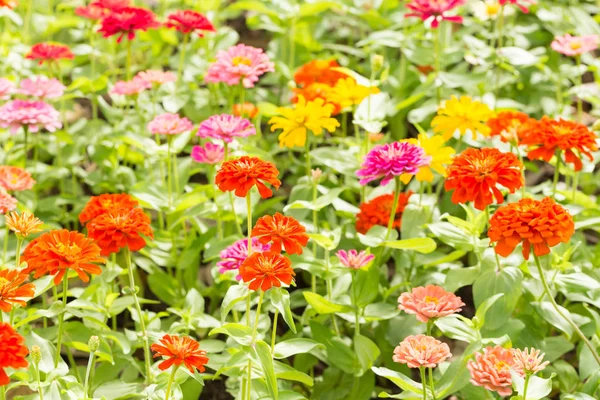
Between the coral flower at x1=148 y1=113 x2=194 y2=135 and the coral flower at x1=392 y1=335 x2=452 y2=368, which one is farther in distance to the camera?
the coral flower at x1=148 y1=113 x2=194 y2=135

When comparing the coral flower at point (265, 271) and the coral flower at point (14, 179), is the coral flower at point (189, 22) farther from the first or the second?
the coral flower at point (265, 271)

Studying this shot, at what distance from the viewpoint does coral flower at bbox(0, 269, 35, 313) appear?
4.74ft

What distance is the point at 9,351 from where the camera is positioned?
1.30m

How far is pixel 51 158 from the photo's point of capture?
106 inches

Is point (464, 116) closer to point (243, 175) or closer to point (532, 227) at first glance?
point (532, 227)

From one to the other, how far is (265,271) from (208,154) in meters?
0.69

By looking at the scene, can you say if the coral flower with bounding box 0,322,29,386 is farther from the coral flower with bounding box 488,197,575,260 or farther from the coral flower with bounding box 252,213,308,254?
the coral flower with bounding box 488,197,575,260

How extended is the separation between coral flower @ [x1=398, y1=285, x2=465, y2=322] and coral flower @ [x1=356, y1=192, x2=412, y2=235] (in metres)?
0.47

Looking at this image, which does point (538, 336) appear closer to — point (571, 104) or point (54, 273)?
point (54, 273)

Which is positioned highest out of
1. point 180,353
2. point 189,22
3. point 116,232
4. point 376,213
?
point 189,22

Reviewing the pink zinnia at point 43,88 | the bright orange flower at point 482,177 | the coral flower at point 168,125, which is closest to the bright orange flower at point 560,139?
the bright orange flower at point 482,177

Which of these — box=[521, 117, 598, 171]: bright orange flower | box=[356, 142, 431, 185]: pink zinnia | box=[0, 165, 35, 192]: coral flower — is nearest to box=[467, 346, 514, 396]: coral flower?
box=[356, 142, 431, 185]: pink zinnia

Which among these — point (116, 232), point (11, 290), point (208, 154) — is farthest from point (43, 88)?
point (11, 290)

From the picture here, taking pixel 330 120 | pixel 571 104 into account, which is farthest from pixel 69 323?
pixel 571 104
